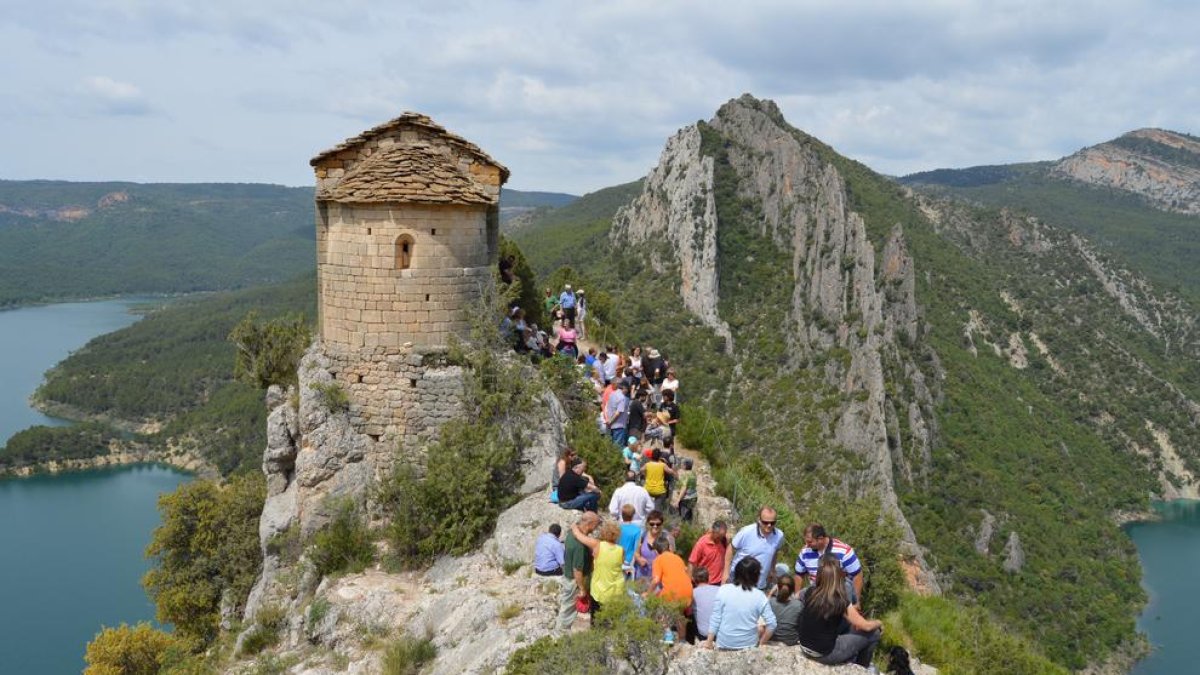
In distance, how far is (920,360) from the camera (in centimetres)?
7969

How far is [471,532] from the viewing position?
1154 centimetres

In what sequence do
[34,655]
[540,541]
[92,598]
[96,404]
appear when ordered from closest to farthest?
1. [540,541]
2. [34,655]
3. [92,598]
4. [96,404]

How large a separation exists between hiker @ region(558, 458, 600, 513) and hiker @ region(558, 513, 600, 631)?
228 cm

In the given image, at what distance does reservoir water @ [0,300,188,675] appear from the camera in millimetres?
52219

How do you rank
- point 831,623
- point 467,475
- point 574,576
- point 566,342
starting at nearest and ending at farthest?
1. point 831,623
2. point 574,576
3. point 467,475
4. point 566,342

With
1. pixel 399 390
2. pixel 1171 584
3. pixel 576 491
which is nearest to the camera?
pixel 576 491

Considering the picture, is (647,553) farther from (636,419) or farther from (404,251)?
(404,251)

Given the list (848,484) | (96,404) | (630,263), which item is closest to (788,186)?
(630,263)

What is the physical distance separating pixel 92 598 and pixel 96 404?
241 ft

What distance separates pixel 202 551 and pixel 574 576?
50.0ft

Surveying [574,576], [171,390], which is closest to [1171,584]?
[574,576]

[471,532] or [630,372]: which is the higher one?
[630,372]

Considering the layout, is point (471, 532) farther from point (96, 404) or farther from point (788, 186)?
point (96, 404)

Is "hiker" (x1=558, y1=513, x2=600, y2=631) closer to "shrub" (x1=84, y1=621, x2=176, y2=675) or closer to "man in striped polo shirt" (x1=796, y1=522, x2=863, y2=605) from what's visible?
"man in striped polo shirt" (x1=796, y1=522, x2=863, y2=605)
